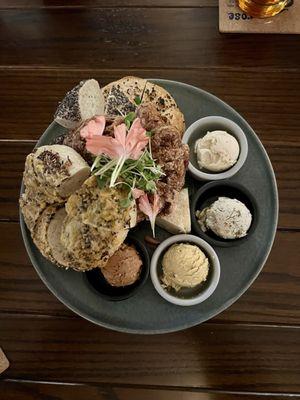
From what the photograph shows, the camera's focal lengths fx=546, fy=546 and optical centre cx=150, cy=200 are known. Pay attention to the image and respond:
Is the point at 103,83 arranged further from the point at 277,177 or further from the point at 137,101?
the point at 277,177

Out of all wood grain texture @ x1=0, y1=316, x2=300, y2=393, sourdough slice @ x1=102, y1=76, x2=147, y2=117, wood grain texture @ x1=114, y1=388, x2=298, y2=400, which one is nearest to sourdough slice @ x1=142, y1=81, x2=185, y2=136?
sourdough slice @ x1=102, y1=76, x2=147, y2=117

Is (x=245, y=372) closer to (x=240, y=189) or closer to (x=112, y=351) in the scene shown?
(x=112, y=351)

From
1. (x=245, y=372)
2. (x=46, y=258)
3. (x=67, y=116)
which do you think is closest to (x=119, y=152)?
(x=67, y=116)

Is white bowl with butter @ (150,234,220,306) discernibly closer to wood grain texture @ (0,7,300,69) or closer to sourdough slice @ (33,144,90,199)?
sourdough slice @ (33,144,90,199)

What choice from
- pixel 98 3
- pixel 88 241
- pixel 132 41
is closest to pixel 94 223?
pixel 88 241

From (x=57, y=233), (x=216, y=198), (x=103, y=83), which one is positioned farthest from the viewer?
(x=103, y=83)

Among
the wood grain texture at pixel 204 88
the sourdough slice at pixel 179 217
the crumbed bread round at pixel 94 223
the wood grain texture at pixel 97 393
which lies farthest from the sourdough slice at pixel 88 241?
the wood grain texture at pixel 204 88
